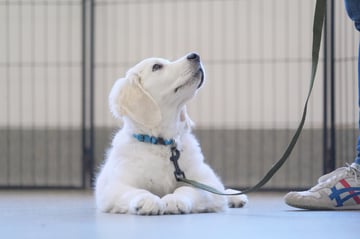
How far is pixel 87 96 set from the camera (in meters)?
5.20

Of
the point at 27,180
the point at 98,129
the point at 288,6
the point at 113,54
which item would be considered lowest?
the point at 27,180

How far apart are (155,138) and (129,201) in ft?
1.23

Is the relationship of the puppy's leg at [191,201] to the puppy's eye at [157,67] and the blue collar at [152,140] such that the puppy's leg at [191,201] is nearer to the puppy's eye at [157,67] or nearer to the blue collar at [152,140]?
the blue collar at [152,140]

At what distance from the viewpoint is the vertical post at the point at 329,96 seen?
465cm

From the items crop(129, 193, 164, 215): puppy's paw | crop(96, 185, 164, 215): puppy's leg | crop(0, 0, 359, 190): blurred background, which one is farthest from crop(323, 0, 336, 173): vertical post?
crop(129, 193, 164, 215): puppy's paw

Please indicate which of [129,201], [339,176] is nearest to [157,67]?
[129,201]

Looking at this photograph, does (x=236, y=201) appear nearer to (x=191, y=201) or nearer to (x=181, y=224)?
(x=191, y=201)

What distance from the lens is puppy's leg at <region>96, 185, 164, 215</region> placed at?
261cm

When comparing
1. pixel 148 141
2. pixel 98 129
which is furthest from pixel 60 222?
pixel 98 129

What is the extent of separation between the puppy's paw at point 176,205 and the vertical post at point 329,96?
220 centimetres

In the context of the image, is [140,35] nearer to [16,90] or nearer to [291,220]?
[16,90]

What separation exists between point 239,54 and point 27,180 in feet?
5.87

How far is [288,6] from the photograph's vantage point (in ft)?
16.8

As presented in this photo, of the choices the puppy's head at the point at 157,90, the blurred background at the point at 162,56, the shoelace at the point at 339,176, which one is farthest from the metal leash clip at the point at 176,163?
the blurred background at the point at 162,56
